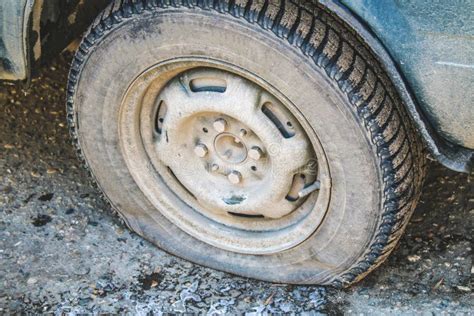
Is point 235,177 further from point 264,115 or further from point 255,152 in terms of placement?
point 264,115

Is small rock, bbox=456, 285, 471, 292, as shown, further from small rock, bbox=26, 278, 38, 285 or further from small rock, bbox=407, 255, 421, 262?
small rock, bbox=26, 278, 38, 285

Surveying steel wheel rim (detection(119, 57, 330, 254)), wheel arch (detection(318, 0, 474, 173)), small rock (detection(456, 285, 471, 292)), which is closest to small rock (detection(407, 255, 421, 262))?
small rock (detection(456, 285, 471, 292))

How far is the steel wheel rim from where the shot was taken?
255 cm

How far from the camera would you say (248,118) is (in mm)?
2537

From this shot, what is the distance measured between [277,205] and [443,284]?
0.71 m

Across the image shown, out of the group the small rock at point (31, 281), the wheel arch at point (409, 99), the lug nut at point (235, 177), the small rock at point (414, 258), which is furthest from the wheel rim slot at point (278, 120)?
the small rock at point (31, 281)

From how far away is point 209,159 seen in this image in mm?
2809

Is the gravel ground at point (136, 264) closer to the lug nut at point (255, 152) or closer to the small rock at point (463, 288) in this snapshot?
the small rock at point (463, 288)

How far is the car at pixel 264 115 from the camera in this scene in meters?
2.25

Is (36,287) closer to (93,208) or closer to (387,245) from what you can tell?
(93,208)

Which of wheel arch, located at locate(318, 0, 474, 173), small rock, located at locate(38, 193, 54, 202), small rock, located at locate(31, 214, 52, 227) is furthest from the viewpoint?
small rock, located at locate(38, 193, 54, 202)

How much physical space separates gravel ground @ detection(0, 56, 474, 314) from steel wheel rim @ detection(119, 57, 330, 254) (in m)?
0.20

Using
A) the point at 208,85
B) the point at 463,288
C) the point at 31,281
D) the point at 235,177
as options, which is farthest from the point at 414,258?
the point at 31,281

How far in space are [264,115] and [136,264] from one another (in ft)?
2.88
